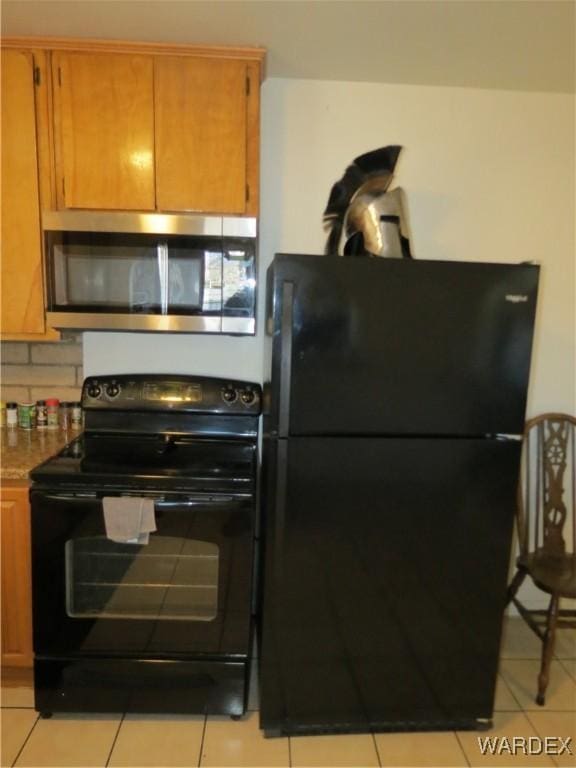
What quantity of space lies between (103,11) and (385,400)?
1.52 meters

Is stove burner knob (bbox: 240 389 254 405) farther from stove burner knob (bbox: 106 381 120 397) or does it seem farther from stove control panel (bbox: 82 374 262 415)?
stove burner knob (bbox: 106 381 120 397)

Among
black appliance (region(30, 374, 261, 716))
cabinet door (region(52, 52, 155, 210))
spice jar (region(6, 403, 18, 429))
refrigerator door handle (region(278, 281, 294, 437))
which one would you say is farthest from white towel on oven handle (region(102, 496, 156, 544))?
cabinet door (region(52, 52, 155, 210))

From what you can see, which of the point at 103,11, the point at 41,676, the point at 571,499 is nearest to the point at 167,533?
the point at 41,676

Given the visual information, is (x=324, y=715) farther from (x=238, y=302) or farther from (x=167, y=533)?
(x=238, y=302)

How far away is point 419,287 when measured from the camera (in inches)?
59.4

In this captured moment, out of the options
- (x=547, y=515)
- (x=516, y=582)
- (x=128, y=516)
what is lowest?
(x=516, y=582)

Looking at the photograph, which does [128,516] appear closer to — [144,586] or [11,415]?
[144,586]

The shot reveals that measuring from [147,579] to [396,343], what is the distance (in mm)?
1101

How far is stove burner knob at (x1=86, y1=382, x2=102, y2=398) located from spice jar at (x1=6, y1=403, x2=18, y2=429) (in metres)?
0.35

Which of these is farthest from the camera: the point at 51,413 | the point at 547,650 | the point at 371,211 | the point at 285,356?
the point at 51,413

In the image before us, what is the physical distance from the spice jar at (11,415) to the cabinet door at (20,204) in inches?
15.3

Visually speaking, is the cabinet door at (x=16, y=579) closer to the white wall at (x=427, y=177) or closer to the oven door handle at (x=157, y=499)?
the oven door handle at (x=157, y=499)

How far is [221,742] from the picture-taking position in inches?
65.9

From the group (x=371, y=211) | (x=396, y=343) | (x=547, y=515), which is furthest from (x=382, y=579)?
(x=371, y=211)
